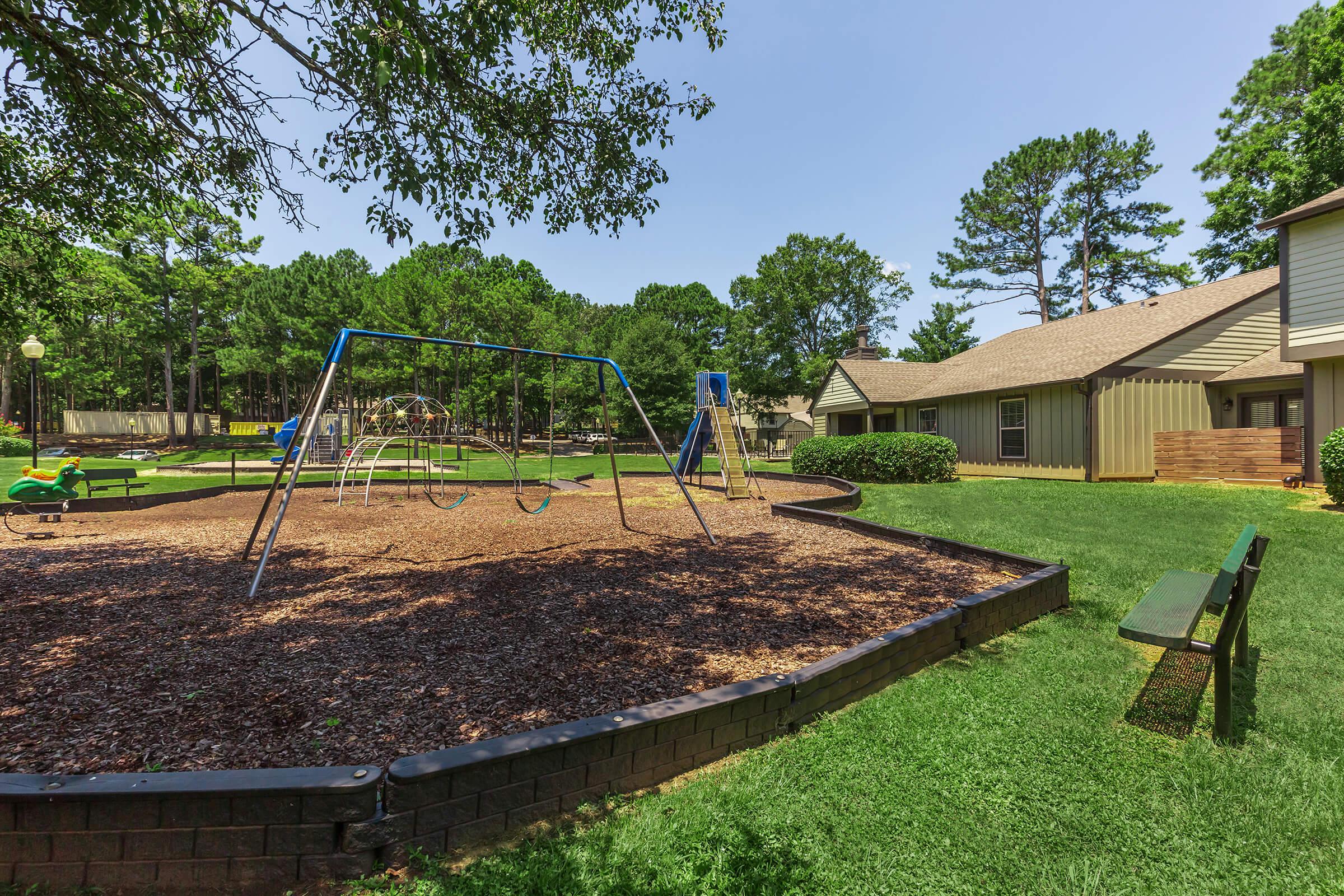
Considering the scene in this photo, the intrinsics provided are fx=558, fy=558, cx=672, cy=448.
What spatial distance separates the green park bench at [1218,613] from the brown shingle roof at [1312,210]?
12219mm

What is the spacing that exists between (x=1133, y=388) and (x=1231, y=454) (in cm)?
257

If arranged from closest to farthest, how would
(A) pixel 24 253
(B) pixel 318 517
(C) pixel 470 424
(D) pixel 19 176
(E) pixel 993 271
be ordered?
1. (D) pixel 19 176
2. (A) pixel 24 253
3. (B) pixel 318 517
4. (E) pixel 993 271
5. (C) pixel 470 424

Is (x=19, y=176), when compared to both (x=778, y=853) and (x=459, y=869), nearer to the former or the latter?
(x=459, y=869)

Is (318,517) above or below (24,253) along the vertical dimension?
below

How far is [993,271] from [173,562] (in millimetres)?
38761

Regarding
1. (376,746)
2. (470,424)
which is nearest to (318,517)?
(376,746)

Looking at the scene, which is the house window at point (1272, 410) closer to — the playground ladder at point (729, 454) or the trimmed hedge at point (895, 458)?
the trimmed hedge at point (895, 458)

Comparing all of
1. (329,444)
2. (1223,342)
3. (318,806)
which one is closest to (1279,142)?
(1223,342)

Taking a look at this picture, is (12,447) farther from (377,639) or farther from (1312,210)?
(1312,210)

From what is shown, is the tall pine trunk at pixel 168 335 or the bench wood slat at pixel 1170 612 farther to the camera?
the tall pine trunk at pixel 168 335

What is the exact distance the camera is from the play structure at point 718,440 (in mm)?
12484

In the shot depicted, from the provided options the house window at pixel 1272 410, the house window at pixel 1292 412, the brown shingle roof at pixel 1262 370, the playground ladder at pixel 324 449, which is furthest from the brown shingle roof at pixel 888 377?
the playground ladder at pixel 324 449

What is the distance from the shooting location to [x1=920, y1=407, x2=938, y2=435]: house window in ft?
64.2

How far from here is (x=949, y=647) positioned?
3789mm
